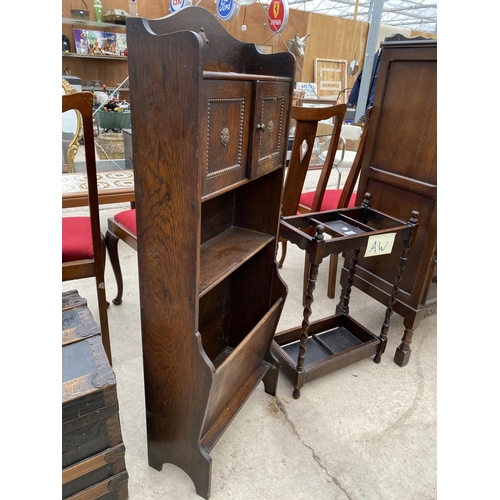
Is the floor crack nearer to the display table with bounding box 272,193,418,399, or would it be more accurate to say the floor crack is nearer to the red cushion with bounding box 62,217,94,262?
the display table with bounding box 272,193,418,399

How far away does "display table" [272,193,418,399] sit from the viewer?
4.76 feet

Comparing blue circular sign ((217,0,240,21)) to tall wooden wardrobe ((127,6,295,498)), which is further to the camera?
blue circular sign ((217,0,240,21))

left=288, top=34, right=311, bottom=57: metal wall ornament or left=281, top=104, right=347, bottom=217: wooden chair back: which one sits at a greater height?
left=288, top=34, right=311, bottom=57: metal wall ornament

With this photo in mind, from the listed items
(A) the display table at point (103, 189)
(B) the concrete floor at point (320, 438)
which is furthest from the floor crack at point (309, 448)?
(A) the display table at point (103, 189)

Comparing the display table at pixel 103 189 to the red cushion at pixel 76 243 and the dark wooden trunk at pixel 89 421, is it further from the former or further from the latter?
the dark wooden trunk at pixel 89 421

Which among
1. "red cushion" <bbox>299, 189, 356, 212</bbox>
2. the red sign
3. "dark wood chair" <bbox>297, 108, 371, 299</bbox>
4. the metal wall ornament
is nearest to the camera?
"dark wood chair" <bbox>297, 108, 371, 299</bbox>

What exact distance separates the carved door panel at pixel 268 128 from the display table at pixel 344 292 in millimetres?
336

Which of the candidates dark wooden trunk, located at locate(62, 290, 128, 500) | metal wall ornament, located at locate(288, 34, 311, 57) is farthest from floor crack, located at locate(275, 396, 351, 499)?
metal wall ornament, located at locate(288, 34, 311, 57)

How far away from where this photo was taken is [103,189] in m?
1.99

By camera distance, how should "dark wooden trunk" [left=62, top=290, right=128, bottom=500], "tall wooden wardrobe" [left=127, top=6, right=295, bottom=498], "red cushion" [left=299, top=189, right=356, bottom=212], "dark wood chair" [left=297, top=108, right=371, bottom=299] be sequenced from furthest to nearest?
A: "red cushion" [left=299, top=189, right=356, bottom=212]
"dark wood chair" [left=297, top=108, right=371, bottom=299]
"dark wooden trunk" [left=62, top=290, right=128, bottom=500]
"tall wooden wardrobe" [left=127, top=6, right=295, bottom=498]

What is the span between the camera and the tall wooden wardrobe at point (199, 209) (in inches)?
31.3

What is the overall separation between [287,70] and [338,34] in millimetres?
7964

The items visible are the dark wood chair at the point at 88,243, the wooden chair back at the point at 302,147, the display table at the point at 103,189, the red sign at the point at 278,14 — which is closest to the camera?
the dark wood chair at the point at 88,243

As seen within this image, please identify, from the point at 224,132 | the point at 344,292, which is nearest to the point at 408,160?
the point at 344,292
